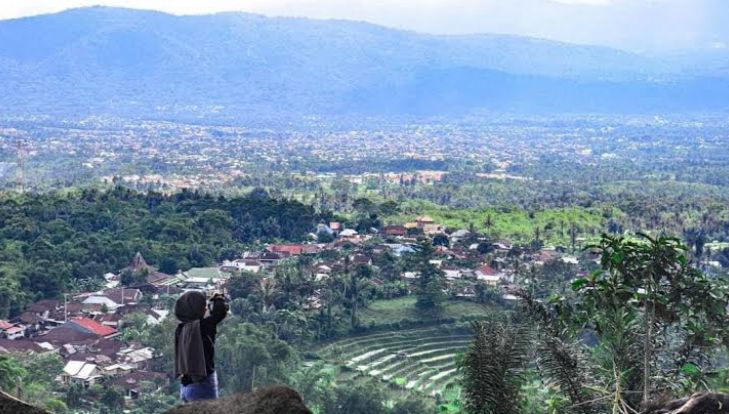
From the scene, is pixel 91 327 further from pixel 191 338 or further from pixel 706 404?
pixel 706 404

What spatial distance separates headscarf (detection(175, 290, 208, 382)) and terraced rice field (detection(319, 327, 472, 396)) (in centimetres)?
1196

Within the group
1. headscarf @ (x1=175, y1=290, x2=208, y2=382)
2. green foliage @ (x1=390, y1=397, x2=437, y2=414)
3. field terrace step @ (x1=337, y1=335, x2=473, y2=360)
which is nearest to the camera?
headscarf @ (x1=175, y1=290, x2=208, y2=382)

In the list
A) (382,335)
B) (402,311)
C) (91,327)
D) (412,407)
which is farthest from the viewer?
(402,311)

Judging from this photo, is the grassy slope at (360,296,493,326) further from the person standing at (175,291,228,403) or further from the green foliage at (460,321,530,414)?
the person standing at (175,291,228,403)

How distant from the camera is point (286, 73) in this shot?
14288 cm

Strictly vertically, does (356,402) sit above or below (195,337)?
below

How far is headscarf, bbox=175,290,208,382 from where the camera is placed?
4.63 m

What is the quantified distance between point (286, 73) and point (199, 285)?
122339 mm

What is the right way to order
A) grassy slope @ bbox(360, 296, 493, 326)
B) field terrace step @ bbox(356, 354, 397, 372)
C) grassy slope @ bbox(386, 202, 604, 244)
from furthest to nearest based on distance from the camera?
grassy slope @ bbox(386, 202, 604, 244) < grassy slope @ bbox(360, 296, 493, 326) < field terrace step @ bbox(356, 354, 397, 372)

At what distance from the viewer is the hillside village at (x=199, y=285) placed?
16.9 metres

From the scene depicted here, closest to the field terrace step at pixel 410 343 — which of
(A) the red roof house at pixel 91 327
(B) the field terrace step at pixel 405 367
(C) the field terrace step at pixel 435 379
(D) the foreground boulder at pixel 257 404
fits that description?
(B) the field terrace step at pixel 405 367

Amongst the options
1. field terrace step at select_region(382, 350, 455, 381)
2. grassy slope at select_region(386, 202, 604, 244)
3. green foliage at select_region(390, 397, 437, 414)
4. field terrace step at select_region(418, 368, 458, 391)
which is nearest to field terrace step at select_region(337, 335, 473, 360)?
field terrace step at select_region(382, 350, 455, 381)

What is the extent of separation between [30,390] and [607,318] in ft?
33.4

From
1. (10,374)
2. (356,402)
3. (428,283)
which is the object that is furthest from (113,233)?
(356,402)
